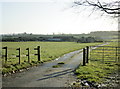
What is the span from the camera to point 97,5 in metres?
8.22

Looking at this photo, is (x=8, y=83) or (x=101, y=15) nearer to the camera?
(x=8, y=83)

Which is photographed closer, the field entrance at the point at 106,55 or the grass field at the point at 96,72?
the grass field at the point at 96,72

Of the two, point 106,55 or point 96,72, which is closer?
point 96,72

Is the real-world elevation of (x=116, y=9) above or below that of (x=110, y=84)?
above

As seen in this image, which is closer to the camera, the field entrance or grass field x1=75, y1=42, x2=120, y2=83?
grass field x1=75, y1=42, x2=120, y2=83

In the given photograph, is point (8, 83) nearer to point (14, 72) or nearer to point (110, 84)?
point (14, 72)

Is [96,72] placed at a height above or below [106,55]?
below

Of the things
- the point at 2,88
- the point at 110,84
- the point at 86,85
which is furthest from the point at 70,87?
the point at 2,88

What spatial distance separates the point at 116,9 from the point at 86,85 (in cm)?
401

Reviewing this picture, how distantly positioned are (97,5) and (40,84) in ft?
16.3

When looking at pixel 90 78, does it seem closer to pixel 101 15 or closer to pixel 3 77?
pixel 101 15

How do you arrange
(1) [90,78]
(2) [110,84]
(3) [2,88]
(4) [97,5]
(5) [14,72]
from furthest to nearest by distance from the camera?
1. (5) [14,72]
2. (4) [97,5]
3. (1) [90,78]
4. (2) [110,84]
5. (3) [2,88]

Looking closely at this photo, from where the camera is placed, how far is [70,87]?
6371 mm

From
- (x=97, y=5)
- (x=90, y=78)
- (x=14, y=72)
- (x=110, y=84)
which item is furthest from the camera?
(x=14, y=72)
